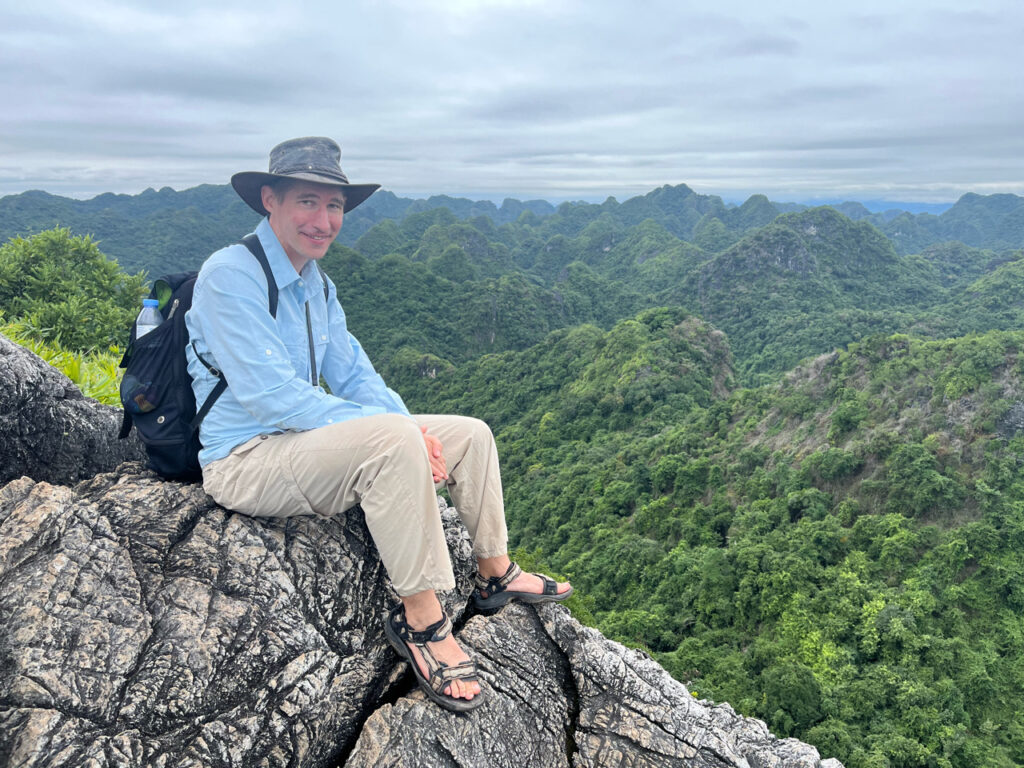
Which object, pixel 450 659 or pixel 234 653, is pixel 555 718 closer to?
pixel 450 659

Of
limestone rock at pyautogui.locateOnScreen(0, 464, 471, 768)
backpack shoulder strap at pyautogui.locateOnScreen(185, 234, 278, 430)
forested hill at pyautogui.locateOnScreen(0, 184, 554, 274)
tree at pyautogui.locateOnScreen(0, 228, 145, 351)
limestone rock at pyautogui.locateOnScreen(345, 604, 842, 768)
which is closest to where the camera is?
limestone rock at pyautogui.locateOnScreen(0, 464, 471, 768)

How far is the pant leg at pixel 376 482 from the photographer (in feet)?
8.02

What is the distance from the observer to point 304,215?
2.73 m

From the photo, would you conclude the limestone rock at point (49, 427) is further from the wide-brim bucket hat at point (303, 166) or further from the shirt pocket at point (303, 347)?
the wide-brim bucket hat at point (303, 166)

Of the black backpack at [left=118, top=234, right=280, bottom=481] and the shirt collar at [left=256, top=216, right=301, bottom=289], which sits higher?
the shirt collar at [left=256, top=216, right=301, bottom=289]

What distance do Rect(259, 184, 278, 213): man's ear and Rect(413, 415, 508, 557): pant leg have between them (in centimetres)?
123

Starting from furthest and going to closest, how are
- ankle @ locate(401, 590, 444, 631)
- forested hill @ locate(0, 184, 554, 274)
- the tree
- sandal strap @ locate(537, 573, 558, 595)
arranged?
forested hill @ locate(0, 184, 554, 274) → the tree → sandal strap @ locate(537, 573, 558, 595) → ankle @ locate(401, 590, 444, 631)

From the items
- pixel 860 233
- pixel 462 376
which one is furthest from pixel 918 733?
pixel 860 233

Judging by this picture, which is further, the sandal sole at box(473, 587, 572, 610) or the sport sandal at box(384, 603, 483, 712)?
the sandal sole at box(473, 587, 572, 610)

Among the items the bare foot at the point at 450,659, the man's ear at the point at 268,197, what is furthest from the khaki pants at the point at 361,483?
the man's ear at the point at 268,197

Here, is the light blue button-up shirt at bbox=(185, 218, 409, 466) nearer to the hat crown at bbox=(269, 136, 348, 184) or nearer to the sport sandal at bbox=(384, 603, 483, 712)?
the hat crown at bbox=(269, 136, 348, 184)

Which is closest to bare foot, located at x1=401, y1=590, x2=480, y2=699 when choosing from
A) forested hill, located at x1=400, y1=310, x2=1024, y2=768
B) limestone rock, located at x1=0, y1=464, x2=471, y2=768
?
limestone rock, located at x1=0, y1=464, x2=471, y2=768

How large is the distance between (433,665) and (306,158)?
2.32 m

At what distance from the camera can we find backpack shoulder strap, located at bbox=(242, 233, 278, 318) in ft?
8.82
